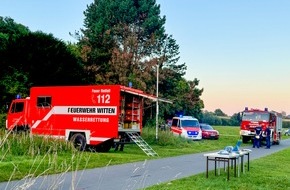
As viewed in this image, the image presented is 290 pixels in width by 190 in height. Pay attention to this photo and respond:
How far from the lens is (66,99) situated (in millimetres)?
21641

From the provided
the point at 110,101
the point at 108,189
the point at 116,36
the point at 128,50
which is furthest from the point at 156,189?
the point at 116,36

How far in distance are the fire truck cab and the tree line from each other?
4942 millimetres

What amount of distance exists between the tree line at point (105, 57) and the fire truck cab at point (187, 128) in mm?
4942

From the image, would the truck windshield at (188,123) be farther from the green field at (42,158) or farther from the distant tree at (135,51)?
the green field at (42,158)

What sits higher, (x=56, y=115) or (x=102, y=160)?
(x=56, y=115)

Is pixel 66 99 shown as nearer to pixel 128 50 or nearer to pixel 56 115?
pixel 56 115

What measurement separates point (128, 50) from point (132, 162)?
96.0 feet

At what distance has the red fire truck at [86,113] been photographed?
20141 millimetres

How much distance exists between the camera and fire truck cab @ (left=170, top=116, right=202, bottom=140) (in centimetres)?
3405

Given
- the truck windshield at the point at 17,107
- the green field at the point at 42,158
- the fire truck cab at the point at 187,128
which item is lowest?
the green field at the point at 42,158

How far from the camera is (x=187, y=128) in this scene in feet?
113

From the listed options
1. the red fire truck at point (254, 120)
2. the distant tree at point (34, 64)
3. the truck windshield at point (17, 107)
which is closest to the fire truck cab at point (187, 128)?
the red fire truck at point (254, 120)

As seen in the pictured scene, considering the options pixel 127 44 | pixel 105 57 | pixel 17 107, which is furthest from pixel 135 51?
pixel 17 107

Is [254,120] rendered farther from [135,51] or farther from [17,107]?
[17,107]
